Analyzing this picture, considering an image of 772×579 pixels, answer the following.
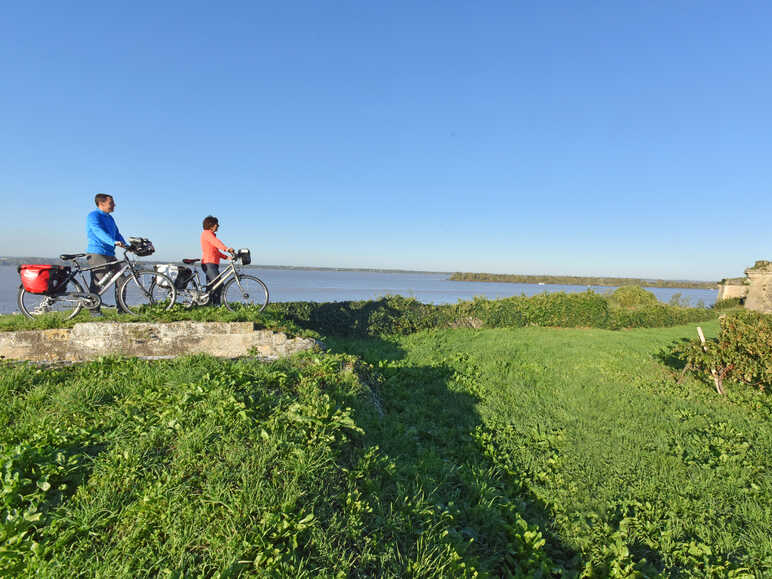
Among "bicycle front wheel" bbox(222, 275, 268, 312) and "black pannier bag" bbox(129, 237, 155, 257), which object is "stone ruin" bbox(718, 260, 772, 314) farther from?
"black pannier bag" bbox(129, 237, 155, 257)

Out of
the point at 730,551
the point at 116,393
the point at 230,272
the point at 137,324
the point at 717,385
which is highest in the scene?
the point at 230,272

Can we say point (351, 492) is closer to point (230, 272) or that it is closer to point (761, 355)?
point (230, 272)

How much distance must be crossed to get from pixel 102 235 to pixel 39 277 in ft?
4.50

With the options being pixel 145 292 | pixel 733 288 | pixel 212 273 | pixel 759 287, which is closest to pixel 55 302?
pixel 145 292

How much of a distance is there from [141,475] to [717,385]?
38.4 ft

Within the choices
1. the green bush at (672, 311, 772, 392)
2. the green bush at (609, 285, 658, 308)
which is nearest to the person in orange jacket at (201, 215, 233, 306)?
the green bush at (672, 311, 772, 392)

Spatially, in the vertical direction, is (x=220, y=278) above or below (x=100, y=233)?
A: below

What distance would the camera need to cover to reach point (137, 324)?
676 centimetres

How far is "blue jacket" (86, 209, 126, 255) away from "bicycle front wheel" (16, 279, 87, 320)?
0.92 meters

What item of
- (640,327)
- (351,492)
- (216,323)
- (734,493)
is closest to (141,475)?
(351,492)

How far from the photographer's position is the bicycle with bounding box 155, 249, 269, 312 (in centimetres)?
809

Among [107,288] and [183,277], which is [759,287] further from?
[107,288]

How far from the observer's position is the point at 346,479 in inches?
131

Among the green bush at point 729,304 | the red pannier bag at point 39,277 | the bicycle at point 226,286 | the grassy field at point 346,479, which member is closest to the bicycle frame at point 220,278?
the bicycle at point 226,286
